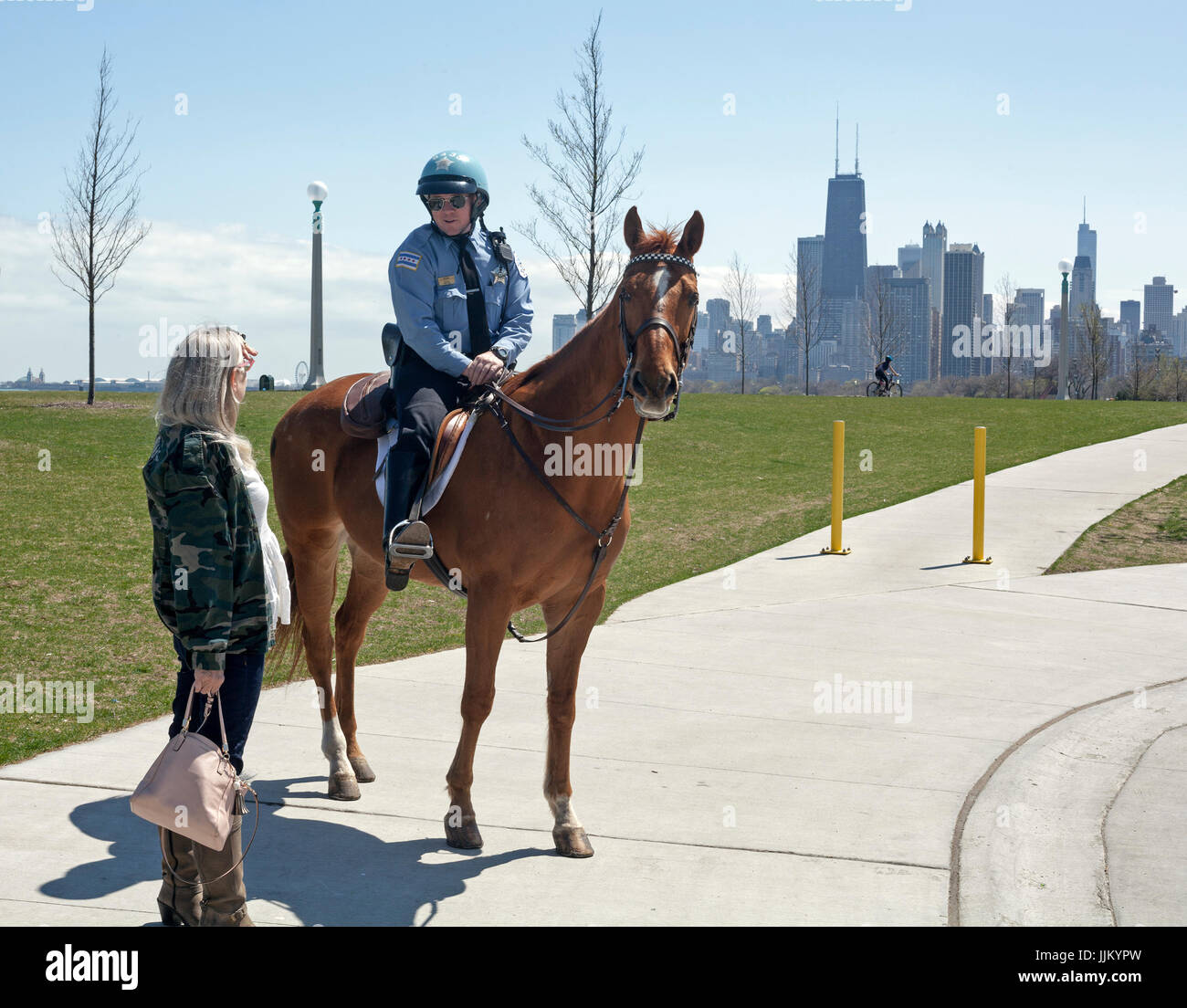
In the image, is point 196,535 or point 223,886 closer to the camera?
point 196,535

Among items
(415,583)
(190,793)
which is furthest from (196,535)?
(415,583)

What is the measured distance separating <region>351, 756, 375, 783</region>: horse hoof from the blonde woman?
1.67m

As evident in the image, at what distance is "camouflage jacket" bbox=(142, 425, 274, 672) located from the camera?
375cm

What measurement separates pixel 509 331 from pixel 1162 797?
3972 mm

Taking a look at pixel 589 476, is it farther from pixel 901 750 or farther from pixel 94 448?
pixel 94 448

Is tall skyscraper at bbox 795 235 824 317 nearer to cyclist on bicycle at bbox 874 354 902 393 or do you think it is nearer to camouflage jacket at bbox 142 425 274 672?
cyclist on bicycle at bbox 874 354 902 393

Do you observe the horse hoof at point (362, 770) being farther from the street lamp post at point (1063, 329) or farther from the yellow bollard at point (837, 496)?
the street lamp post at point (1063, 329)

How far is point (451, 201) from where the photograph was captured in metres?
5.32

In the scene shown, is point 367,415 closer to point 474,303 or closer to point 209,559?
point 474,303

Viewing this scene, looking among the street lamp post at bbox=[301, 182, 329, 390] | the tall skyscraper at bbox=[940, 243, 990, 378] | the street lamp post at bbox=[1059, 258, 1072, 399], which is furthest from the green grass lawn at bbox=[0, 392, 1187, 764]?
the tall skyscraper at bbox=[940, 243, 990, 378]

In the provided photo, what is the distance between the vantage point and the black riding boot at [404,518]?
4.96 meters

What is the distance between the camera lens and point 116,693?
695 cm

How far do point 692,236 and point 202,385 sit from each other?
203cm

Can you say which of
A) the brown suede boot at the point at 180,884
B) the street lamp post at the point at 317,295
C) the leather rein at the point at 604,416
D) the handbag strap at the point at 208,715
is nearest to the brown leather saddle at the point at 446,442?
the leather rein at the point at 604,416
